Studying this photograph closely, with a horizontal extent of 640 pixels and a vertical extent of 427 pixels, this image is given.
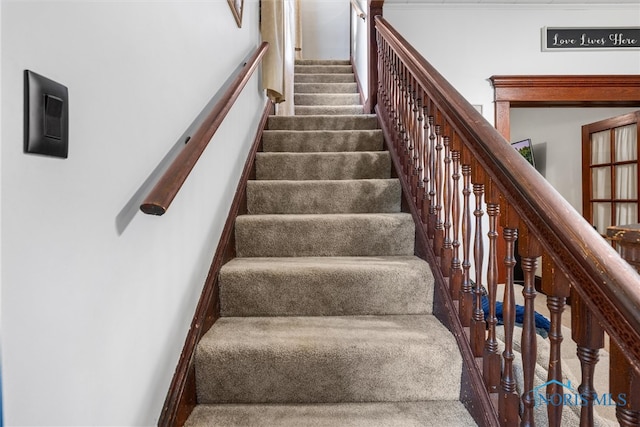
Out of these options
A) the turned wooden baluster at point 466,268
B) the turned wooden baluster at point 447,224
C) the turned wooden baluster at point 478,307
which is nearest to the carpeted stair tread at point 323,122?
the turned wooden baluster at point 447,224

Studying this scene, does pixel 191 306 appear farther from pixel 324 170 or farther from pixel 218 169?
pixel 324 170

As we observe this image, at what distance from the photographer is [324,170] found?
7.92 ft

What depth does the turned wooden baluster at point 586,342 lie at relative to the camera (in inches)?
28.9

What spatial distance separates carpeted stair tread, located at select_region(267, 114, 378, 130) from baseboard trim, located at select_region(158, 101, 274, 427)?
1014mm

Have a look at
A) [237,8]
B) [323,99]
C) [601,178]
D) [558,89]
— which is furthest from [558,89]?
[237,8]

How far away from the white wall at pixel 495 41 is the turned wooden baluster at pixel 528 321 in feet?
10.4

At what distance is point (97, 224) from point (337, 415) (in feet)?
2.92

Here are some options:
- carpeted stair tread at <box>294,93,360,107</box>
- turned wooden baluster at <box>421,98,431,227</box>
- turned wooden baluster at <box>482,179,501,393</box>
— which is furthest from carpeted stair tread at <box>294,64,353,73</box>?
turned wooden baluster at <box>482,179,501,393</box>

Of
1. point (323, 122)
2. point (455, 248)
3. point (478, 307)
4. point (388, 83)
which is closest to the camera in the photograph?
point (478, 307)

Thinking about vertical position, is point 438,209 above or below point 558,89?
below

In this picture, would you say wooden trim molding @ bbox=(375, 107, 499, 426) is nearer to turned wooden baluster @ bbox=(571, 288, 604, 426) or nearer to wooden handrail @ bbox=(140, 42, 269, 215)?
turned wooden baluster @ bbox=(571, 288, 604, 426)

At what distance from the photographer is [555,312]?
2.75ft

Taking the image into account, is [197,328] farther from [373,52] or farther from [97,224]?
[373,52]

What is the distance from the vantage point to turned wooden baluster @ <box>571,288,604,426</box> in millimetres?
735
